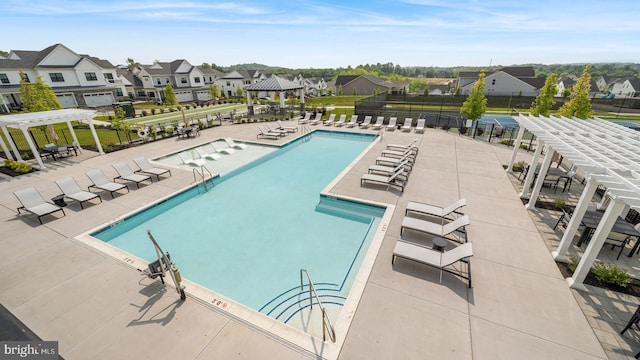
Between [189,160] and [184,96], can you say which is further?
[184,96]

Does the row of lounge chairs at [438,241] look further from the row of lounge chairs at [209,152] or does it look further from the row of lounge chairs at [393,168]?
the row of lounge chairs at [209,152]

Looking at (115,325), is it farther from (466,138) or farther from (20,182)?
(466,138)

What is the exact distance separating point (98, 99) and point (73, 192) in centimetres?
4129

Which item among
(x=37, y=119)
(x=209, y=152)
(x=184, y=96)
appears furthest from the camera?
(x=184, y=96)

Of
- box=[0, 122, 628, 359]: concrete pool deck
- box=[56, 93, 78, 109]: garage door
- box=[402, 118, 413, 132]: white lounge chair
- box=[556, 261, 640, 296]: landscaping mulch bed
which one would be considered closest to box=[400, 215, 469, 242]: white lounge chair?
box=[0, 122, 628, 359]: concrete pool deck

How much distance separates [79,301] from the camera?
18.1 feet

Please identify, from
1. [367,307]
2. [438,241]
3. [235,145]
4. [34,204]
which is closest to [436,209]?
[438,241]

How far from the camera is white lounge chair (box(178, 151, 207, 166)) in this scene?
47.1 feet

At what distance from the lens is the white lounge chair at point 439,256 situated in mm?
5928

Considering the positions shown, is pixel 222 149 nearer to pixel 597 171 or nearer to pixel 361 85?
pixel 597 171

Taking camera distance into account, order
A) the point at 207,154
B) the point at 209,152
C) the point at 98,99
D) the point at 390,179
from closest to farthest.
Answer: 1. the point at 390,179
2. the point at 207,154
3. the point at 209,152
4. the point at 98,99

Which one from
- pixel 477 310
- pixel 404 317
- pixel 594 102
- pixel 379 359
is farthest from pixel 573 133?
pixel 594 102

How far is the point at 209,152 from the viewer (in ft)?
51.6

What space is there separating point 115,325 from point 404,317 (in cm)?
573
